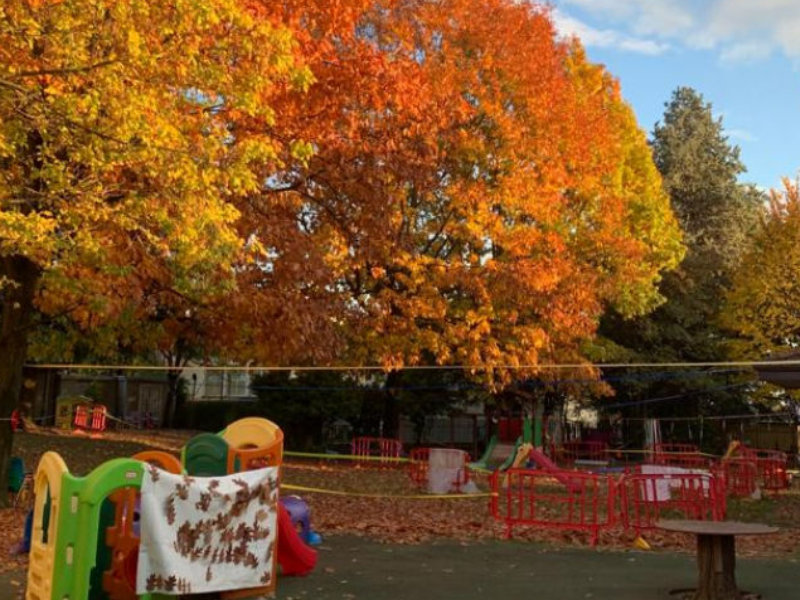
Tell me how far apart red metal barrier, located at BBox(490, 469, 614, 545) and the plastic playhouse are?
407 cm

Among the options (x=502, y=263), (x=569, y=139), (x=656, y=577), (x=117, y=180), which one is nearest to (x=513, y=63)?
(x=569, y=139)

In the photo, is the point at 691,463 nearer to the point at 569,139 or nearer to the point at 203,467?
the point at 569,139

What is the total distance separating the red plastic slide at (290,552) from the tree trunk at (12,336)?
590cm

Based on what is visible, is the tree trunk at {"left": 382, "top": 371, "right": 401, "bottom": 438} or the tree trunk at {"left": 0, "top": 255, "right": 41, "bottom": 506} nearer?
the tree trunk at {"left": 0, "top": 255, "right": 41, "bottom": 506}

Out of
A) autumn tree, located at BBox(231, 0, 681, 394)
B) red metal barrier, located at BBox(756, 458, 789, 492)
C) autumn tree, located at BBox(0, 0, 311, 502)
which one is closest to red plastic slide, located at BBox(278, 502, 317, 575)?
autumn tree, located at BBox(0, 0, 311, 502)

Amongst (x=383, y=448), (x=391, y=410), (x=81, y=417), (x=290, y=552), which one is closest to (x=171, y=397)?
(x=81, y=417)

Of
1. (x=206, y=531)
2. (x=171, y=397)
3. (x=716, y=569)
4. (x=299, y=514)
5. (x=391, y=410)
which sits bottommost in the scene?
(x=716, y=569)

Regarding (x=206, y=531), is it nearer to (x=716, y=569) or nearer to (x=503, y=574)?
(x=503, y=574)

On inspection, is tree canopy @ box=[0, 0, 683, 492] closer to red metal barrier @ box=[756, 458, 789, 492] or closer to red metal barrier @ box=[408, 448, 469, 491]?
red metal barrier @ box=[408, 448, 469, 491]

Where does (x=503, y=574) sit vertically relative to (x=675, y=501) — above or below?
below

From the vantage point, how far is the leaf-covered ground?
36.7 feet

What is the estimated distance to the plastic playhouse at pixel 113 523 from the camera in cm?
633

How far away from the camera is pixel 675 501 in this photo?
42.2 ft

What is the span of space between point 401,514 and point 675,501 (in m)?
4.36
